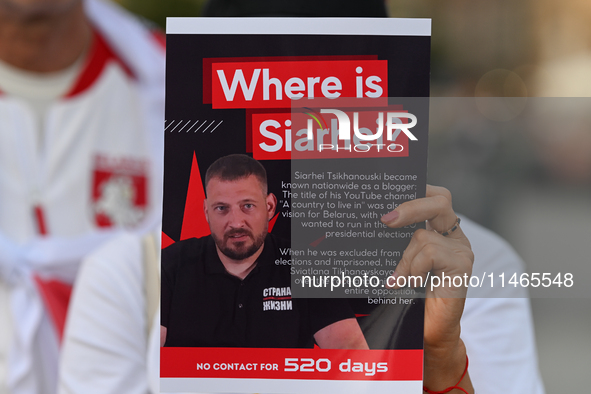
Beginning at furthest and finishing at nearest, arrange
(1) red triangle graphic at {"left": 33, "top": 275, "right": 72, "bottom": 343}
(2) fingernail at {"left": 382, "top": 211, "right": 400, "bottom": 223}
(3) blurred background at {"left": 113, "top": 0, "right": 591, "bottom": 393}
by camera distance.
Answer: (1) red triangle graphic at {"left": 33, "top": 275, "right": 72, "bottom": 343}, (3) blurred background at {"left": 113, "top": 0, "right": 591, "bottom": 393}, (2) fingernail at {"left": 382, "top": 211, "right": 400, "bottom": 223}

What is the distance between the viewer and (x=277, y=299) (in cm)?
69

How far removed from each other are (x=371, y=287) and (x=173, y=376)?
0.91 ft

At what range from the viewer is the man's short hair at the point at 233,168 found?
26.8 inches

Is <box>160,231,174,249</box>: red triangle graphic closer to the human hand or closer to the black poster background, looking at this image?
the black poster background

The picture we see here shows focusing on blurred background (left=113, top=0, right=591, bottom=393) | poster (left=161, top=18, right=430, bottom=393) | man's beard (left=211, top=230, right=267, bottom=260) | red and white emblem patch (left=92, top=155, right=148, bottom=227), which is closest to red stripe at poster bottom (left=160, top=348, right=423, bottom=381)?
poster (left=161, top=18, right=430, bottom=393)

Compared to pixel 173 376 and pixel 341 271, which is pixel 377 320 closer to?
pixel 341 271

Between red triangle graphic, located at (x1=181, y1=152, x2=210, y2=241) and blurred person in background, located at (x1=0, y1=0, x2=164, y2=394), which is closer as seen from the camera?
red triangle graphic, located at (x1=181, y1=152, x2=210, y2=241)

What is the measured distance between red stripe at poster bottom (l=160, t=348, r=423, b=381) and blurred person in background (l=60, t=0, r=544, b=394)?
6 centimetres

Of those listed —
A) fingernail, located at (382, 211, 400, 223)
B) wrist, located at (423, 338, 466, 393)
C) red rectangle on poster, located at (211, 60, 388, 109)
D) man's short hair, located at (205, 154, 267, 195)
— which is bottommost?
wrist, located at (423, 338, 466, 393)

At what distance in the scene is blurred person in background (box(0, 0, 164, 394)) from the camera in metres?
1.48

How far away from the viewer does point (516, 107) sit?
2.48 feet

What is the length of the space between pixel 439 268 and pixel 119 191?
1398 mm

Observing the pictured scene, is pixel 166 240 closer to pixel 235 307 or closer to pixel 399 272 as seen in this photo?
pixel 235 307

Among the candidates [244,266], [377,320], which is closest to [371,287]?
[377,320]
